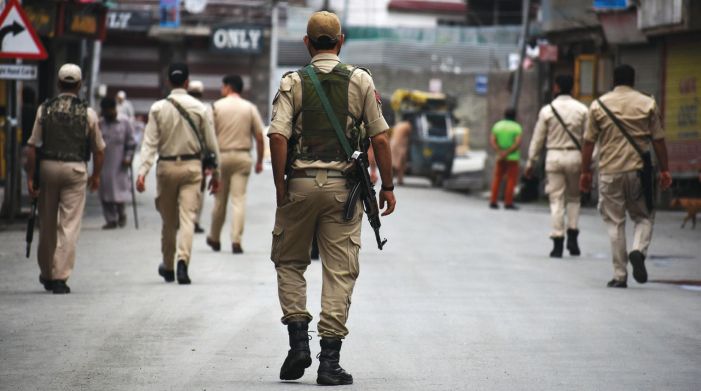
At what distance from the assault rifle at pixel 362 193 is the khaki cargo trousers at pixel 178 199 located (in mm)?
4769

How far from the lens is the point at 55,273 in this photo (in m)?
11.2

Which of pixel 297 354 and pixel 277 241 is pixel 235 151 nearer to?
pixel 277 241

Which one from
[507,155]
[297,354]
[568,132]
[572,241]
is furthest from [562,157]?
[507,155]

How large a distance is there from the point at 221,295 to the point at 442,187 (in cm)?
2280

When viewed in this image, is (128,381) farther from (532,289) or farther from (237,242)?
(237,242)

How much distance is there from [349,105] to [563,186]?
8.41 m

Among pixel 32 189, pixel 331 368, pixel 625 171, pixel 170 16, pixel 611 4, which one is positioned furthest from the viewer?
pixel 170 16

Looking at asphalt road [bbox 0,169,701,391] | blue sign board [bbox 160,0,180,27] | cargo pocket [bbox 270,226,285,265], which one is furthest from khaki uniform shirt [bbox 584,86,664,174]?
blue sign board [bbox 160,0,180,27]

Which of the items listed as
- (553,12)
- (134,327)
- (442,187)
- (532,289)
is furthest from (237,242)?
(442,187)

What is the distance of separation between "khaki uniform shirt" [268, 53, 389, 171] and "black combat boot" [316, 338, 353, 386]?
3.11 feet

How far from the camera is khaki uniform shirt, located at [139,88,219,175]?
467 inches

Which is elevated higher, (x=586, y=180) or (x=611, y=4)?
(x=611, y=4)

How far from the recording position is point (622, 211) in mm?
11844

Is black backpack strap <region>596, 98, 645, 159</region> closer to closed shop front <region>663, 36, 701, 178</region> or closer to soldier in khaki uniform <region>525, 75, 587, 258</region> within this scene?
soldier in khaki uniform <region>525, 75, 587, 258</region>
